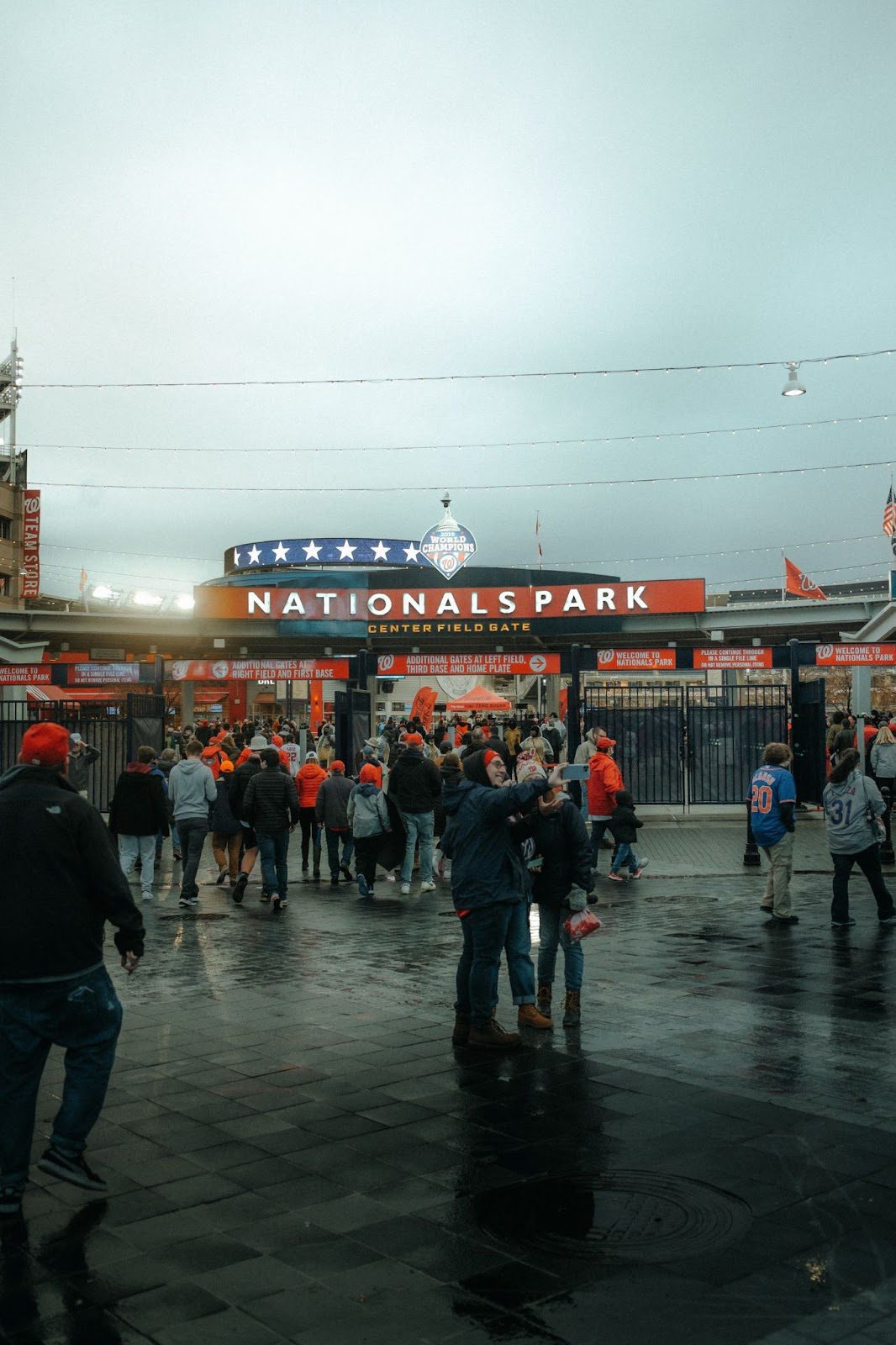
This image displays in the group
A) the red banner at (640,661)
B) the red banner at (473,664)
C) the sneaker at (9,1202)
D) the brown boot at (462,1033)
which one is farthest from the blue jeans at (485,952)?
the red banner at (473,664)

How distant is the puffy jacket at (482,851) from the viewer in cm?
680

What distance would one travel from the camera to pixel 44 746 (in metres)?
4.95

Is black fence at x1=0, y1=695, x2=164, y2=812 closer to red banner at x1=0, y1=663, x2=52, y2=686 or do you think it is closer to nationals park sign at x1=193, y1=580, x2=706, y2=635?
red banner at x1=0, y1=663, x2=52, y2=686

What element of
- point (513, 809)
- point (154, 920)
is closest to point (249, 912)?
point (154, 920)

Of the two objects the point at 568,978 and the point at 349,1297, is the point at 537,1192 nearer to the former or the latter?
the point at 349,1297

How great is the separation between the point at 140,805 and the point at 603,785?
5.39 metres

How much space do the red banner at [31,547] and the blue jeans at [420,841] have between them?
45.1 meters

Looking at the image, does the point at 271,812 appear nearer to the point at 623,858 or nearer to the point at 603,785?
the point at 603,785

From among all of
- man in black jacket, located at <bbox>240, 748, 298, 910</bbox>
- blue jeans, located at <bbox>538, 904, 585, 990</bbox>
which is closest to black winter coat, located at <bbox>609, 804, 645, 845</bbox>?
man in black jacket, located at <bbox>240, 748, 298, 910</bbox>

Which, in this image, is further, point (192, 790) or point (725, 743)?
point (725, 743)

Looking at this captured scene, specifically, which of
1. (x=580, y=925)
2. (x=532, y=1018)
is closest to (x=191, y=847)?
(x=532, y=1018)

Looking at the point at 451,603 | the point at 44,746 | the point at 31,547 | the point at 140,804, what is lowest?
the point at 140,804

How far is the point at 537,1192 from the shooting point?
15.2ft

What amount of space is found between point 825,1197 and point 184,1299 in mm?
2381
